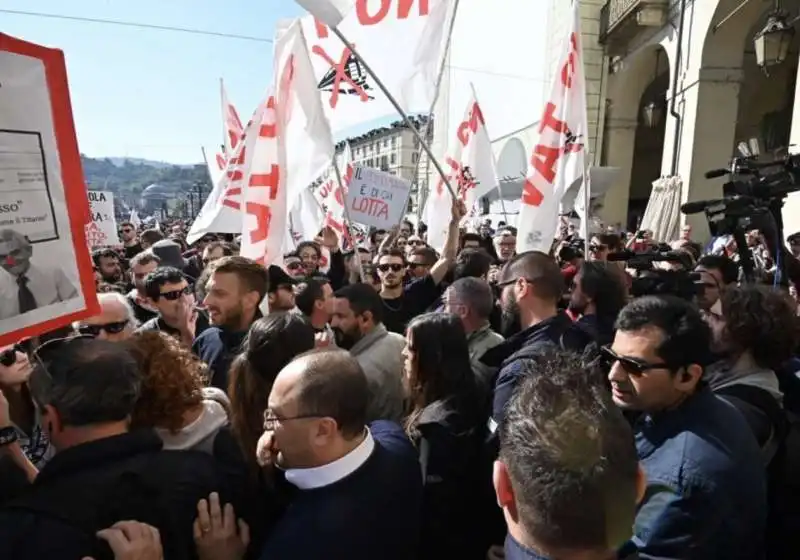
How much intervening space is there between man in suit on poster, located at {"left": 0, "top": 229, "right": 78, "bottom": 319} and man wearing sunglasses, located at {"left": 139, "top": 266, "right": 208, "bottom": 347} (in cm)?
159

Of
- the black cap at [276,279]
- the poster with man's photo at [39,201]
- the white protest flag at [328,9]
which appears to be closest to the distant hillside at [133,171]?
the black cap at [276,279]

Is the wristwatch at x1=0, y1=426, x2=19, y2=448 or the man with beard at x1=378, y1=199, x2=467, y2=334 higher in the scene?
the wristwatch at x1=0, y1=426, x2=19, y2=448

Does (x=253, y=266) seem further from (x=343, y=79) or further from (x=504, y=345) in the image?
(x=343, y=79)

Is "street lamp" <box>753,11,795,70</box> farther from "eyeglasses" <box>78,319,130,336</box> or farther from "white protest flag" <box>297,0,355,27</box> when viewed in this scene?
"eyeglasses" <box>78,319,130,336</box>

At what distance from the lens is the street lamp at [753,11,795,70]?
5961 mm

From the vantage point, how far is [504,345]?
2.63 metres

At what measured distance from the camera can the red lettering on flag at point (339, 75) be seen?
4.70m

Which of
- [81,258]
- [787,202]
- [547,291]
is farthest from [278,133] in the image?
[787,202]

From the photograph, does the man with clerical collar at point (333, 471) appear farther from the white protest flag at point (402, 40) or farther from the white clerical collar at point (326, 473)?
the white protest flag at point (402, 40)

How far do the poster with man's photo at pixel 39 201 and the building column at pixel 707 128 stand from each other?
10.1 m

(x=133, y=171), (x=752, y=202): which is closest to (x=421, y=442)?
(x=752, y=202)

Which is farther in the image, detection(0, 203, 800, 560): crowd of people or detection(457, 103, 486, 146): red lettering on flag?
detection(457, 103, 486, 146): red lettering on flag

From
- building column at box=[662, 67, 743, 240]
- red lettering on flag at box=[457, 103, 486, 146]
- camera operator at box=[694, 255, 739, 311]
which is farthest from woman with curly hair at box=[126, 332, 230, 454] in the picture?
building column at box=[662, 67, 743, 240]

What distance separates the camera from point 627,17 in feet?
40.2
